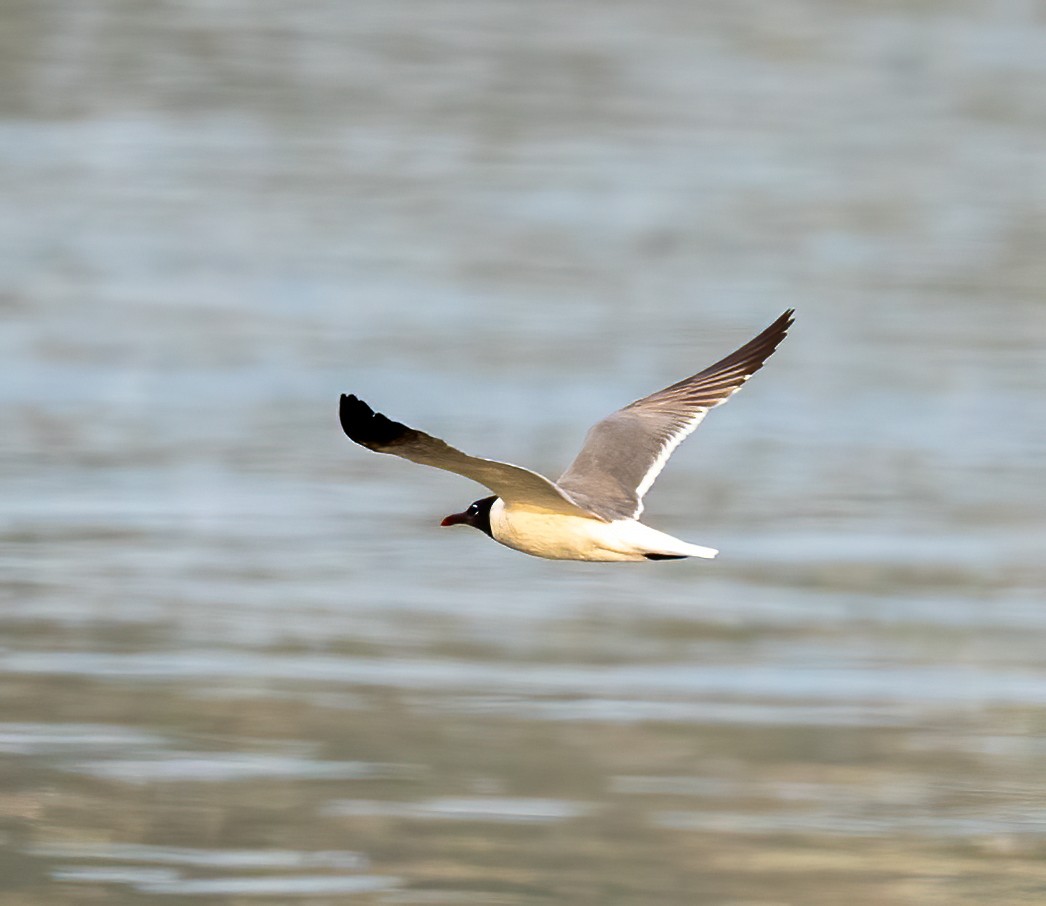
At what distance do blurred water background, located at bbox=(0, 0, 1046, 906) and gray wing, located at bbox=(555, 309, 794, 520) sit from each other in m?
1.62

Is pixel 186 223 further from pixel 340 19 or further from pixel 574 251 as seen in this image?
pixel 340 19

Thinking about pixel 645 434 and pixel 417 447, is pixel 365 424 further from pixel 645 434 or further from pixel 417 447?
pixel 645 434

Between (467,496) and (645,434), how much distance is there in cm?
529

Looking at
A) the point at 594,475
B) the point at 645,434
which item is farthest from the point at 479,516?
the point at 645,434

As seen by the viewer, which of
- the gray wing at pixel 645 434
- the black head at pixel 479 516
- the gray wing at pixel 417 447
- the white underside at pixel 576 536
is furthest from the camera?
the gray wing at pixel 645 434

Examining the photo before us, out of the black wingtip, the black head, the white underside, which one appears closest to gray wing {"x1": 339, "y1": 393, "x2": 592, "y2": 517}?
the black wingtip

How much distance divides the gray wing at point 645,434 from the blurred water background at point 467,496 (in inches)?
64.0

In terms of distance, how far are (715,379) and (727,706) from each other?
2334 millimetres

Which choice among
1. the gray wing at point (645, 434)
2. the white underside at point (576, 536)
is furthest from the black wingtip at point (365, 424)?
the gray wing at point (645, 434)

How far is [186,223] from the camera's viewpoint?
64.9 ft

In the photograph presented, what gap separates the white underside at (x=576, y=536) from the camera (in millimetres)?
7531

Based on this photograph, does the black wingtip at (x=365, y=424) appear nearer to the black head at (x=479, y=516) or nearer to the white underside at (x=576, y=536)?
the white underside at (x=576, y=536)

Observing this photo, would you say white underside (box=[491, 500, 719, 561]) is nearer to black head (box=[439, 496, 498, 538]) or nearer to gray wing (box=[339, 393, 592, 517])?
black head (box=[439, 496, 498, 538])

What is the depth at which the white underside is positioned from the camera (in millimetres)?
7531
